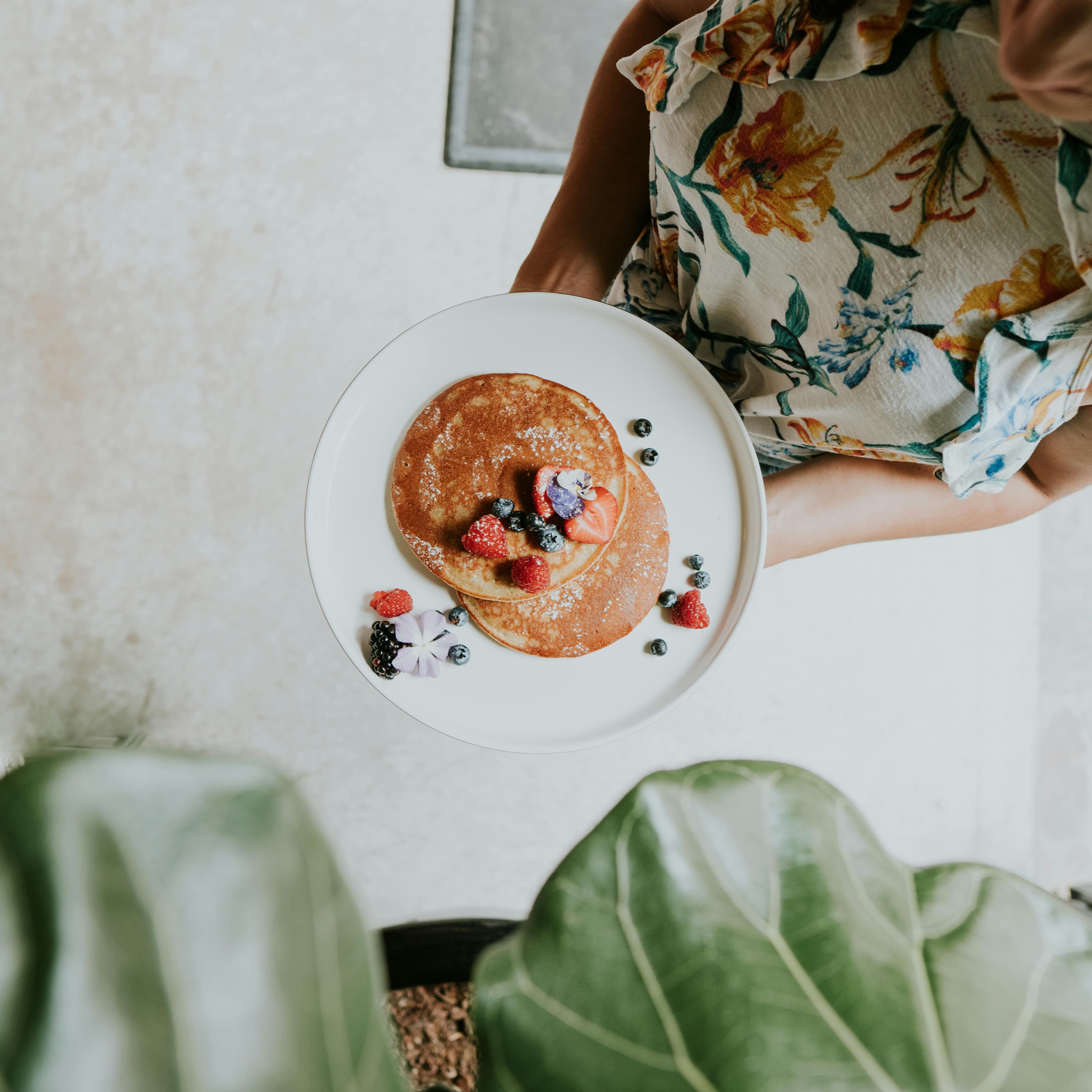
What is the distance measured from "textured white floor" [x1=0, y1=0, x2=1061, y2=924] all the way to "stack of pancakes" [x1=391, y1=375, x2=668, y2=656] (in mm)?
643

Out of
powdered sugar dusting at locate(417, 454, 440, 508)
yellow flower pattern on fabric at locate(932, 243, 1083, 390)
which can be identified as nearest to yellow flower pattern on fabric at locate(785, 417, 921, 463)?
yellow flower pattern on fabric at locate(932, 243, 1083, 390)

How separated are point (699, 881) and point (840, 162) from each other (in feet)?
1.50

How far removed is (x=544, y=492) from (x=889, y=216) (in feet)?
1.29

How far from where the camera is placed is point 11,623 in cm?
135

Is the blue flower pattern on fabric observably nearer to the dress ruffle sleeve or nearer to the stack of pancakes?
the dress ruffle sleeve

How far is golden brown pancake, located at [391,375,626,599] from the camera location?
0.77 meters

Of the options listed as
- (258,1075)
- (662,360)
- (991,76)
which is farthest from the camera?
(662,360)

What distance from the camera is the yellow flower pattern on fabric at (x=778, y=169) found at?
1.58 ft

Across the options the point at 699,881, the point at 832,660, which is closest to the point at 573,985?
the point at 699,881

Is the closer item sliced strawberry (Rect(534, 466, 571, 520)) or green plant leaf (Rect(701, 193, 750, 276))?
green plant leaf (Rect(701, 193, 750, 276))

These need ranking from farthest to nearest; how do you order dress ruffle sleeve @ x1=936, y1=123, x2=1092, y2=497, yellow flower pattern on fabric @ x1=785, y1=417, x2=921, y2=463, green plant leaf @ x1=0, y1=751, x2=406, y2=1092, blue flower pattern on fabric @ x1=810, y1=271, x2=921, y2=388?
yellow flower pattern on fabric @ x1=785, y1=417, x2=921, y2=463
blue flower pattern on fabric @ x1=810, y1=271, x2=921, y2=388
dress ruffle sleeve @ x1=936, y1=123, x2=1092, y2=497
green plant leaf @ x1=0, y1=751, x2=406, y2=1092

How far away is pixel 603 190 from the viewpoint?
0.79 m

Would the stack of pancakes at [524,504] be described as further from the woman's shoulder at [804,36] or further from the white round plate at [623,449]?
the woman's shoulder at [804,36]

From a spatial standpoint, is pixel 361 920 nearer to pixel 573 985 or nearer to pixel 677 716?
pixel 573 985
